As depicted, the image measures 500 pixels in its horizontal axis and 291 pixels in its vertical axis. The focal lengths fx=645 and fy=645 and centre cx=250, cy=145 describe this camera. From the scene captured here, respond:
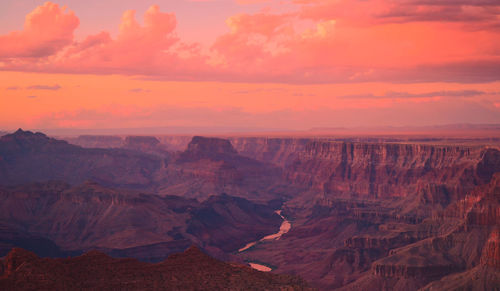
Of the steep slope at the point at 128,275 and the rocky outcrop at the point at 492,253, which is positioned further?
the rocky outcrop at the point at 492,253

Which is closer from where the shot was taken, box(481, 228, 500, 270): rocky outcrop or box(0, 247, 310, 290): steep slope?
box(0, 247, 310, 290): steep slope

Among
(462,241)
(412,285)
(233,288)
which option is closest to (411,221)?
(462,241)

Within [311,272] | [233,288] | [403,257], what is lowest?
[311,272]

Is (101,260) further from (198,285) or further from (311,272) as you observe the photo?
(311,272)

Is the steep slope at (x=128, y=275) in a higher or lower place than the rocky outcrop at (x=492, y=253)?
higher

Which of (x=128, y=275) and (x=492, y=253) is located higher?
(x=128, y=275)

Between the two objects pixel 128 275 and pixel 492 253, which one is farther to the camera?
pixel 492 253

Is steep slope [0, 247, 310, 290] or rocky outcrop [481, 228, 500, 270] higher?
steep slope [0, 247, 310, 290]

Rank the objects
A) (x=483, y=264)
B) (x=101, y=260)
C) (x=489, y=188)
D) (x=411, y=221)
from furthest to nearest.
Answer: (x=411, y=221)
(x=489, y=188)
(x=483, y=264)
(x=101, y=260)
